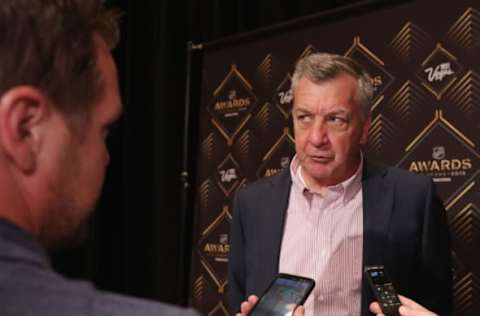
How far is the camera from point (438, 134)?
239cm

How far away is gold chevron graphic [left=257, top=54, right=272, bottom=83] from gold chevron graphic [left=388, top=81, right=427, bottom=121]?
82cm

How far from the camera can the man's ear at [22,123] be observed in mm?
606

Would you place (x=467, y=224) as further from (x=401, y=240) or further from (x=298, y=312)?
(x=298, y=312)

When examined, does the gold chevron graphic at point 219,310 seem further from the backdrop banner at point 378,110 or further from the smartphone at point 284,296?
the smartphone at point 284,296

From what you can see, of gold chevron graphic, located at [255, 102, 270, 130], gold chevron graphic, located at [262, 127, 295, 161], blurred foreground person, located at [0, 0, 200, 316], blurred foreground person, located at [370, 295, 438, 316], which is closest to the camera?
blurred foreground person, located at [0, 0, 200, 316]

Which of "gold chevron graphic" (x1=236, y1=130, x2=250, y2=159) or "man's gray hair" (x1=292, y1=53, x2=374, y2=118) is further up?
"man's gray hair" (x1=292, y1=53, x2=374, y2=118)

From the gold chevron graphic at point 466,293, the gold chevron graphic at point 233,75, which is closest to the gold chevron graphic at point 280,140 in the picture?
the gold chevron graphic at point 233,75

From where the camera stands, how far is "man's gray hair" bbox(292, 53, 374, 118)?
1976 millimetres

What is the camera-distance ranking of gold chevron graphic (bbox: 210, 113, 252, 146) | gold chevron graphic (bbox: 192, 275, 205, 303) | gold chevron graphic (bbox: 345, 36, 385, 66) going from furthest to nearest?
1. gold chevron graphic (bbox: 192, 275, 205, 303)
2. gold chevron graphic (bbox: 210, 113, 252, 146)
3. gold chevron graphic (bbox: 345, 36, 385, 66)

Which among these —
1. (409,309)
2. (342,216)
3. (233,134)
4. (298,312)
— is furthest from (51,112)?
(233,134)

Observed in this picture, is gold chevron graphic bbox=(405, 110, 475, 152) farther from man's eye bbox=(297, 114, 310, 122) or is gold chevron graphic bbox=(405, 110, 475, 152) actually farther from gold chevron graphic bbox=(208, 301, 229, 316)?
gold chevron graphic bbox=(208, 301, 229, 316)

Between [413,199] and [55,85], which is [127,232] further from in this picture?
[55,85]

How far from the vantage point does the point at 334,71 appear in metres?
1.97

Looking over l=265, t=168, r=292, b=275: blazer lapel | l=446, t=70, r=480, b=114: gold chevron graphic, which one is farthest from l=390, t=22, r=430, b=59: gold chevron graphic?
l=265, t=168, r=292, b=275: blazer lapel
